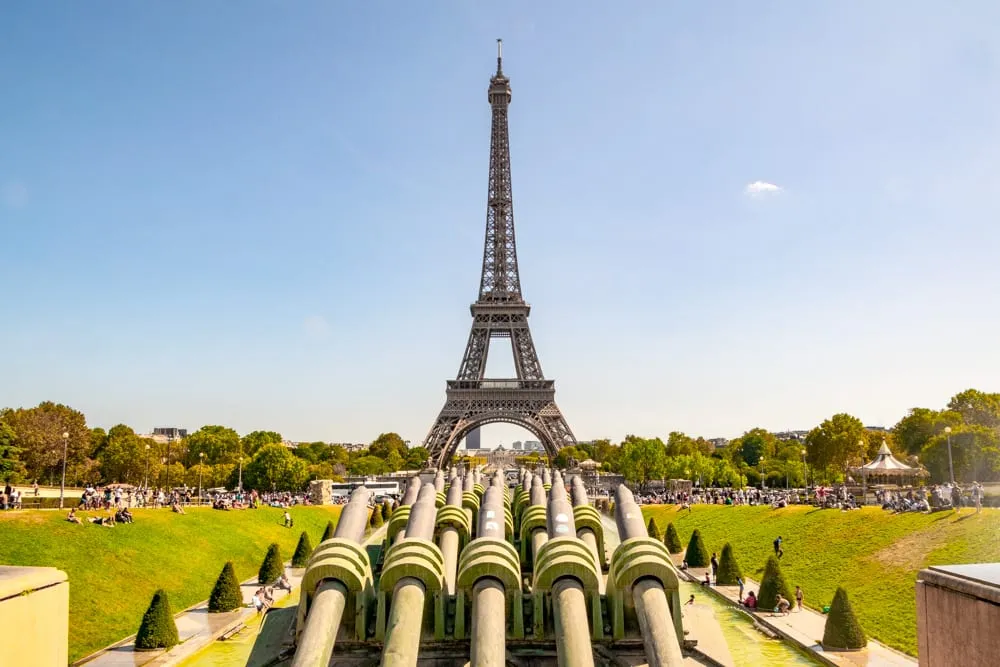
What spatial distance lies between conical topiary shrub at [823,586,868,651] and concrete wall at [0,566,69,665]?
21.8 m

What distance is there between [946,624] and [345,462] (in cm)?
13487

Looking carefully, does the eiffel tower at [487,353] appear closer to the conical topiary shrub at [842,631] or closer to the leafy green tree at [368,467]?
the leafy green tree at [368,467]

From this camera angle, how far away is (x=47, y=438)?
242ft

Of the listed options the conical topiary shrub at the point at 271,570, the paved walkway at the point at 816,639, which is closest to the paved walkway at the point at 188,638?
the conical topiary shrub at the point at 271,570

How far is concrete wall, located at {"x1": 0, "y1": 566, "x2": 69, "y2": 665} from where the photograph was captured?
3102 millimetres

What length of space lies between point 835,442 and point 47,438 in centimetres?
7641

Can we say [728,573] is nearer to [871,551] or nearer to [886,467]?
[871,551]

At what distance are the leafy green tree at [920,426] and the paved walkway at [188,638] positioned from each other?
75.6m

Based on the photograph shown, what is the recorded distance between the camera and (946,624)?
3623 millimetres

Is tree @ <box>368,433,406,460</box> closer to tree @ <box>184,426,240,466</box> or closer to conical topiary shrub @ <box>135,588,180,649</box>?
tree @ <box>184,426,240,466</box>

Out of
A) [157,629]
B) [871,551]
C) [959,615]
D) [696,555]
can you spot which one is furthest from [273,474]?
[959,615]

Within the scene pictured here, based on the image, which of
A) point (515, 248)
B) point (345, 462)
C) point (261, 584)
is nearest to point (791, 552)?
point (261, 584)

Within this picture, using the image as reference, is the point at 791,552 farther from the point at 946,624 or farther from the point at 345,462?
the point at 345,462

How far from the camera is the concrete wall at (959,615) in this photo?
3.33 m
